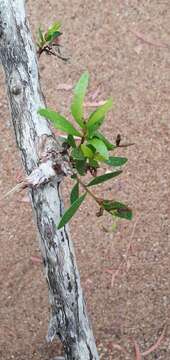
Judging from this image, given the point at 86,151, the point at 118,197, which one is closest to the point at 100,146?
the point at 86,151

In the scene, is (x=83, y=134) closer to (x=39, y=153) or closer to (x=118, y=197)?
(x=39, y=153)

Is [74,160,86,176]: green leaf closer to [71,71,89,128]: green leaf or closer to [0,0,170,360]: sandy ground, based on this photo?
[71,71,89,128]: green leaf

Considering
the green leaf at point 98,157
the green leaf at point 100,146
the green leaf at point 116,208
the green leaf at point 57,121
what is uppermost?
the green leaf at point 57,121

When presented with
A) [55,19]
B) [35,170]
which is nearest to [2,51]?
[35,170]

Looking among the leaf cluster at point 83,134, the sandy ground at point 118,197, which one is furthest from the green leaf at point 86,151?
the sandy ground at point 118,197

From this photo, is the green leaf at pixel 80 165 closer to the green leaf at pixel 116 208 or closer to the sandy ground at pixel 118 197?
the green leaf at pixel 116 208

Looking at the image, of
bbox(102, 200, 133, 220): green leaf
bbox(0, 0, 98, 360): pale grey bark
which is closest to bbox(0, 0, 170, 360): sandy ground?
bbox(0, 0, 98, 360): pale grey bark

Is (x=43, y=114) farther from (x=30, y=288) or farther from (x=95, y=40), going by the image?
(x=95, y=40)
